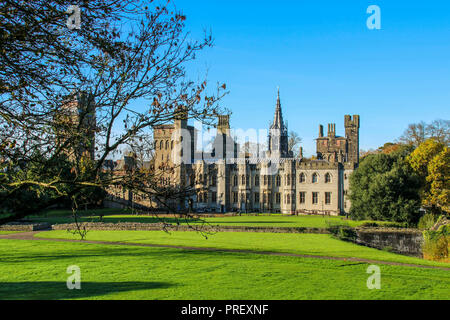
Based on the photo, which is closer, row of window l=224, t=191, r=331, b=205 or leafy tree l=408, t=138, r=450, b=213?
leafy tree l=408, t=138, r=450, b=213

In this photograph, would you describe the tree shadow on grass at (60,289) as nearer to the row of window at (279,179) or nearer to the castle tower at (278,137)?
the row of window at (279,179)

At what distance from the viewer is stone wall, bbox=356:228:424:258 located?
22641 millimetres

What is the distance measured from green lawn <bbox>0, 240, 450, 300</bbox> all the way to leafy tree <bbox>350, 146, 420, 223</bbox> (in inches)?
865

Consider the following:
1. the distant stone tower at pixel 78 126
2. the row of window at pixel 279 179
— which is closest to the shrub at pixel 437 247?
the distant stone tower at pixel 78 126

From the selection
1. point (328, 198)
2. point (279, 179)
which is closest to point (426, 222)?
point (328, 198)

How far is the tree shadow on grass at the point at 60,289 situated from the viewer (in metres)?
8.91

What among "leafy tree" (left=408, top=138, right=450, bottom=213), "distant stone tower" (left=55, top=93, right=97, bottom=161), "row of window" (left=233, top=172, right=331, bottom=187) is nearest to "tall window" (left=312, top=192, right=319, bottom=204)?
"row of window" (left=233, top=172, right=331, bottom=187)

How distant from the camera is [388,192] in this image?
33875 millimetres

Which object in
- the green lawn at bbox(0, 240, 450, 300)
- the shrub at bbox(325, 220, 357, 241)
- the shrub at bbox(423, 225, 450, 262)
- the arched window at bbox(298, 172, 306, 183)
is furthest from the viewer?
the arched window at bbox(298, 172, 306, 183)

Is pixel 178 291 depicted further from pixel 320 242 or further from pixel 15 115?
pixel 320 242

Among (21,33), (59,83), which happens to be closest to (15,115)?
(59,83)

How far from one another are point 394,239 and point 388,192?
8.25 meters

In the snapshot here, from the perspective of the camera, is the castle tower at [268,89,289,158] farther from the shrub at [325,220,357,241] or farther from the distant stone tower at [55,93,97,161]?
the distant stone tower at [55,93,97,161]
